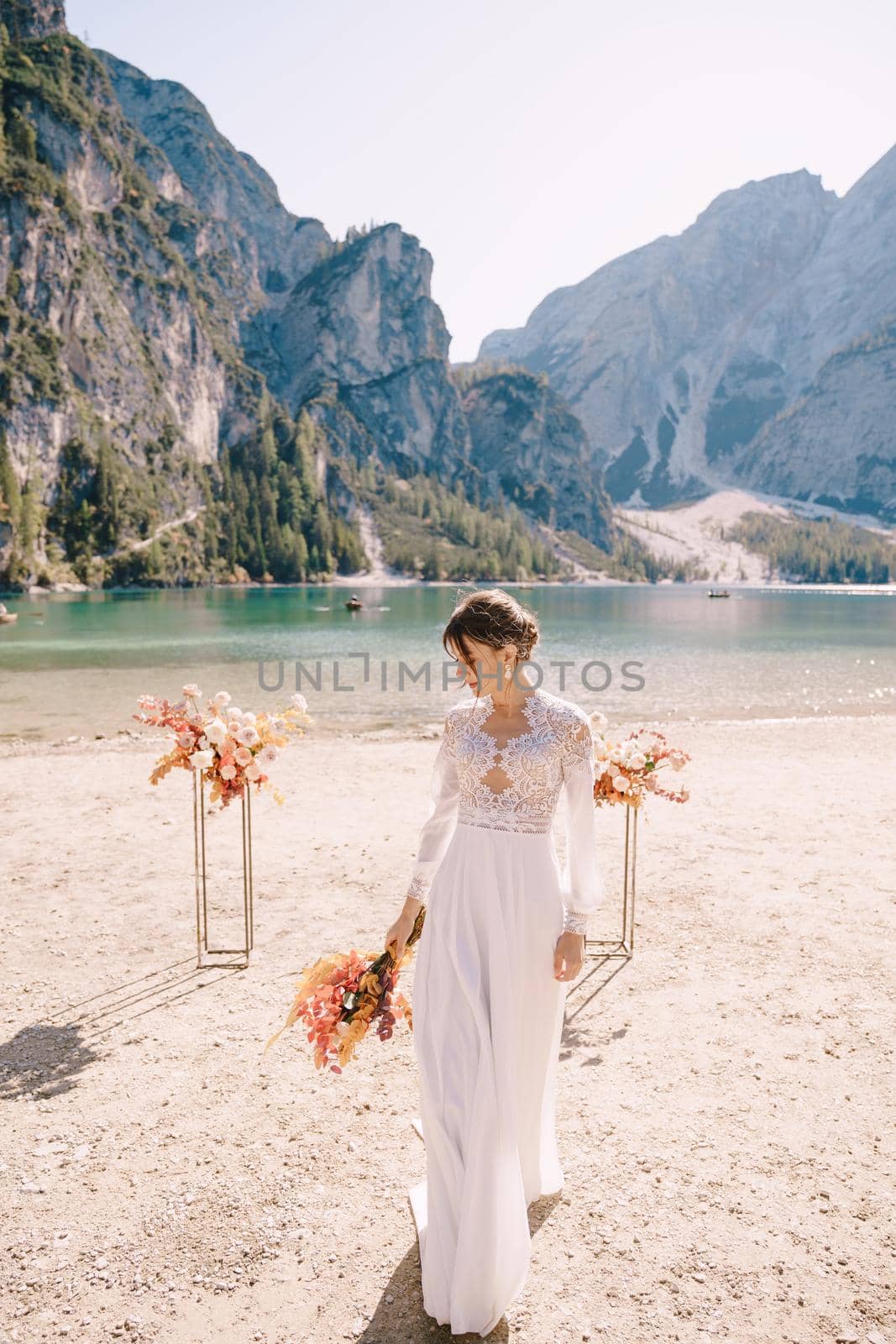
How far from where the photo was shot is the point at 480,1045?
4.00m

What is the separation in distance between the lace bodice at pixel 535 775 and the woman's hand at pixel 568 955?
5 centimetres

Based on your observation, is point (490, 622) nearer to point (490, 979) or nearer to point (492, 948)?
point (492, 948)

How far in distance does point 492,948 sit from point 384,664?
41.5m

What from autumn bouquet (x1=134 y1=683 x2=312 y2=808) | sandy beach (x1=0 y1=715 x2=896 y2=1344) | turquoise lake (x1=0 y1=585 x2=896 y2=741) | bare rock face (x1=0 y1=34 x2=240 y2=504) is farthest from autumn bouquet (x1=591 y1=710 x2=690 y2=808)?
bare rock face (x1=0 y1=34 x2=240 y2=504)

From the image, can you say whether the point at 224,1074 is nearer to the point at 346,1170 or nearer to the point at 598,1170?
the point at 346,1170

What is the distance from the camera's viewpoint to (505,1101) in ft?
13.0

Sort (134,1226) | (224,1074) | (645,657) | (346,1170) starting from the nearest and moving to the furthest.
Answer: (134,1226) → (346,1170) → (224,1074) → (645,657)

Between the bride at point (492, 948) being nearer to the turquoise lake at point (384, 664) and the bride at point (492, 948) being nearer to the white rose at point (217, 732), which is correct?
the white rose at point (217, 732)

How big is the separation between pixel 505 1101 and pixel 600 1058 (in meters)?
2.84

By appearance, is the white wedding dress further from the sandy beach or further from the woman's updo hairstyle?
the sandy beach

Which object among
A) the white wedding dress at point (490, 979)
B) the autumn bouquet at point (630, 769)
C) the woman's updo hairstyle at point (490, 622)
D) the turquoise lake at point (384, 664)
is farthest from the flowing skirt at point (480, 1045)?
the turquoise lake at point (384, 664)

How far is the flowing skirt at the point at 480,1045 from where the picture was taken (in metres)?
3.89

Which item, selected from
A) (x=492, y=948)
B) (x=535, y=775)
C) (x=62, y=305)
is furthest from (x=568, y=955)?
(x=62, y=305)

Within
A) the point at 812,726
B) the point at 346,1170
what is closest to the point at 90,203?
the point at 812,726
